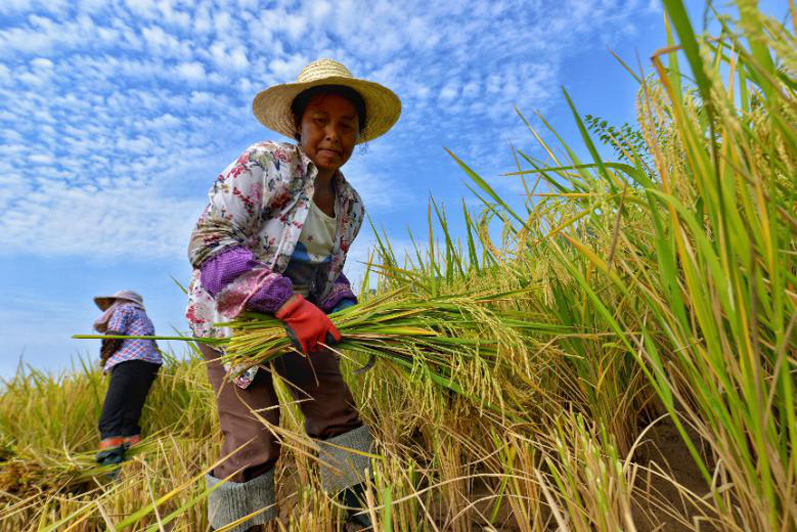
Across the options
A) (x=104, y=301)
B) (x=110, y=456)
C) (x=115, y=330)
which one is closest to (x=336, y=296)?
(x=110, y=456)

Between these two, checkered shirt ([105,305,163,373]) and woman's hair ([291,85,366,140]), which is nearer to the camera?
woman's hair ([291,85,366,140])

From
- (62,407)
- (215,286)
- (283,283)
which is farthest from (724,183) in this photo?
(62,407)

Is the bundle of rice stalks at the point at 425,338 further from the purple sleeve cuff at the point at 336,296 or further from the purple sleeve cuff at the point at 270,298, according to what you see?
the purple sleeve cuff at the point at 336,296

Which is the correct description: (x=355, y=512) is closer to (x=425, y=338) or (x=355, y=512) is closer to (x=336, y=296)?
(x=425, y=338)

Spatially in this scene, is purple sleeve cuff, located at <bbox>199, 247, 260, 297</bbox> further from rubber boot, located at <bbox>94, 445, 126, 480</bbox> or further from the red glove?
rubber boot, located at <bbox>94, 445, 126, 480</bbox>

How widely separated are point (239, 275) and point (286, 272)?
35cm

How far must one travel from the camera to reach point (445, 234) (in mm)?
2412

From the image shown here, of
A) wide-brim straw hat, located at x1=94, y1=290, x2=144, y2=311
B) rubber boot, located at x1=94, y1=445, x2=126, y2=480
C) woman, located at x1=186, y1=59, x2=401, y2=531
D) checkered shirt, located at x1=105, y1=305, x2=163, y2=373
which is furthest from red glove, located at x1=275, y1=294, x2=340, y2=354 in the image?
wide-brim straw hat, located at x1=94, y1=290, x2=144, y2=311

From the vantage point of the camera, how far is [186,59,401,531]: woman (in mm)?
1579

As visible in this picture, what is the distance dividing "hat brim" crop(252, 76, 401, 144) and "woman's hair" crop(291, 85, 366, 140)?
2cm

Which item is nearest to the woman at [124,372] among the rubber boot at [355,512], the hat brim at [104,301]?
the hat brim at [104,301]

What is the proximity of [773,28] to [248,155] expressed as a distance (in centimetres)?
161

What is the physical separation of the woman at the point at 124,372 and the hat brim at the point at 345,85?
7.85 feet

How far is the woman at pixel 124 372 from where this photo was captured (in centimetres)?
370
